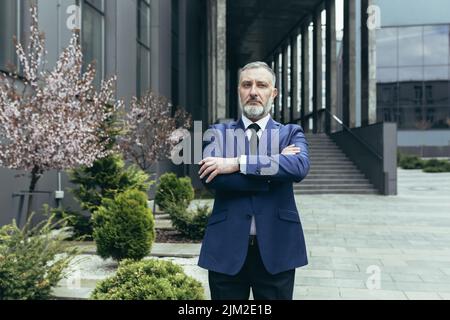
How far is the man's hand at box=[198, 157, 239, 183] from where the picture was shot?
2.41m

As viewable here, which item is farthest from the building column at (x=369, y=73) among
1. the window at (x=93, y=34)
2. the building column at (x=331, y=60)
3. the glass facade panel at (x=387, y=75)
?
the glass facade panel at (x=387, y=75)

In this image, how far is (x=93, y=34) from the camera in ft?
45.4

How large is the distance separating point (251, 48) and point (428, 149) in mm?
A: 19799

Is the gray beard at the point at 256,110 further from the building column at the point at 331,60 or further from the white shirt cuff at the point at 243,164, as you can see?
the building column at the point at 331,60

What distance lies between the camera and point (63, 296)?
5.18 metres

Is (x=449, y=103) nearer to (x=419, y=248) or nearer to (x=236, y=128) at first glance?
(x=419, y=248)

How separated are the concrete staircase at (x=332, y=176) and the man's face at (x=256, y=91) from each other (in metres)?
16.1

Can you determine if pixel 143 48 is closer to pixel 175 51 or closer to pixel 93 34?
pixel 93 34

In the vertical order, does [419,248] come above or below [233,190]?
below

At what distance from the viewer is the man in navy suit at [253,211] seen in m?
2.43

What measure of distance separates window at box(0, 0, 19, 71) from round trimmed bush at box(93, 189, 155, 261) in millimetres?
4241

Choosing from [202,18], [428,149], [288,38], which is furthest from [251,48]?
[428,149]

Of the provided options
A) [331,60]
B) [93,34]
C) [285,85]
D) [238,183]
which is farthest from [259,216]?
[285,85]

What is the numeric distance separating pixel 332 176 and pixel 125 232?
14.2 m
